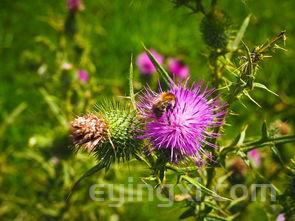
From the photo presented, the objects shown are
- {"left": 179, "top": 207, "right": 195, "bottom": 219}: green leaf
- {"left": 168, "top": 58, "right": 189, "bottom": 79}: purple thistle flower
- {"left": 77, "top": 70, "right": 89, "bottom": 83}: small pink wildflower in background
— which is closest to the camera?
{"left": 179, "top": 207, "right": 195, "bottom": 219}: green leaf

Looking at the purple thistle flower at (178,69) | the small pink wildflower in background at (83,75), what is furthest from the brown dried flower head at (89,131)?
the purple thistle flower at (178,69)

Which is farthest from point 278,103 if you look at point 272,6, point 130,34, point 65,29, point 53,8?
point 53,8

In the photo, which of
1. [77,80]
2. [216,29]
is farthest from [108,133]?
[77,80]

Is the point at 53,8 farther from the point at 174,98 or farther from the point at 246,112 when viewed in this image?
the point at 174,98

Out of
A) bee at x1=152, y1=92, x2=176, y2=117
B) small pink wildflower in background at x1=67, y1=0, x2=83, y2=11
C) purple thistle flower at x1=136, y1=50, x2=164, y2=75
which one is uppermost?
small pink wildflower in background at x1=67, y1=0, x2=83, y2=11

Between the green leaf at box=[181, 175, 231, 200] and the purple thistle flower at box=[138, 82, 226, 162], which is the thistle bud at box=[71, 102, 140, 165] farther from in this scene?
the green leaf at box=[181, 175, 231, 200]

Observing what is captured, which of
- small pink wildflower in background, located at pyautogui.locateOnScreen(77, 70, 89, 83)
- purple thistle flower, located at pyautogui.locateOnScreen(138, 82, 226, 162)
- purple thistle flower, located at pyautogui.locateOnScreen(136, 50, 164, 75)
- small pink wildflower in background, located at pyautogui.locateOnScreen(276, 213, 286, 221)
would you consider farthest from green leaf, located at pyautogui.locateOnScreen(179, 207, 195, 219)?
purple thistle flower, located at pyautogui.locateOnScreen(136, 50, 164, 75)

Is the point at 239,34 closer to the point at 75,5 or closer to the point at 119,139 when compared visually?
the point at 119,139
